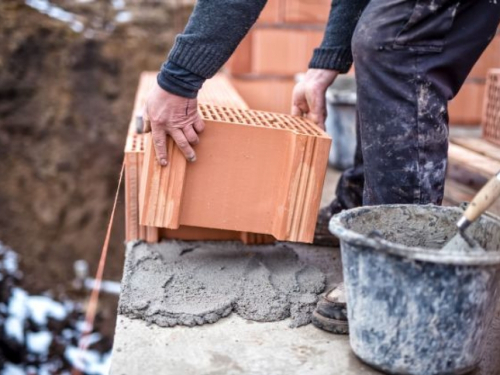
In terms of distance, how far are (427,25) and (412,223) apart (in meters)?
0.54

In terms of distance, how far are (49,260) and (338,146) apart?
2.14 metres

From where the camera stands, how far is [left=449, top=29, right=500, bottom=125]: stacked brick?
390 cm

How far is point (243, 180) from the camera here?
210 cm

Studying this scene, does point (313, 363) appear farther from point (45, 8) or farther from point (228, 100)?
point (45, 8)

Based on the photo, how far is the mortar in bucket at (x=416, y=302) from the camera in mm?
1458

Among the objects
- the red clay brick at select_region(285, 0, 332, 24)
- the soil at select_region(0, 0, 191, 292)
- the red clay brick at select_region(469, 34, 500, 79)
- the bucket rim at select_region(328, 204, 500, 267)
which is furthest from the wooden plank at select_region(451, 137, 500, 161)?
the soil at select_region(0, 0, 191, 292)

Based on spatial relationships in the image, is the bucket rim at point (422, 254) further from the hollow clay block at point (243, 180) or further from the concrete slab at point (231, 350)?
the hollow clay block at point (243, 180)

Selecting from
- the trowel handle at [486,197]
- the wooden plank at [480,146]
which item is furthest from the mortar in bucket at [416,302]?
the wooden plank at [480,146]

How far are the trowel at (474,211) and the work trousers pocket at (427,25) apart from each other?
47cm

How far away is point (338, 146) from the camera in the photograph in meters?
3.53

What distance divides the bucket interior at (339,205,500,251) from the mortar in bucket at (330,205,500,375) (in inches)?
4.7

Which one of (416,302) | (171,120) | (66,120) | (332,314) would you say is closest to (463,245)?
(416,302)

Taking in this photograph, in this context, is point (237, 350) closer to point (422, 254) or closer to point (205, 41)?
point (422, 254)

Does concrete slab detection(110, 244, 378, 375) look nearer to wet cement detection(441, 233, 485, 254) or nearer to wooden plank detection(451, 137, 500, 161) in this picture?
wet cement detection(441, 233, 485, 254)
